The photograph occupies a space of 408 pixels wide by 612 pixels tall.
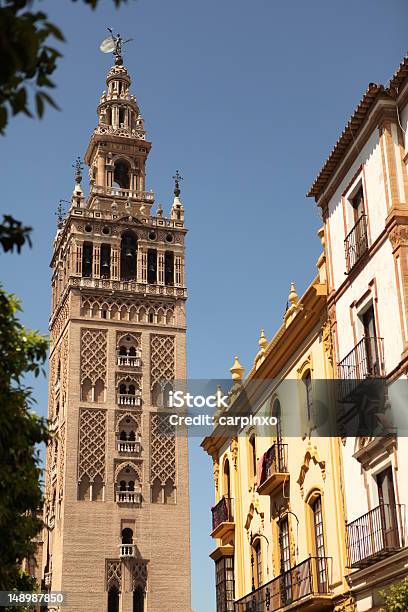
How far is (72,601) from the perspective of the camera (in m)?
51.2

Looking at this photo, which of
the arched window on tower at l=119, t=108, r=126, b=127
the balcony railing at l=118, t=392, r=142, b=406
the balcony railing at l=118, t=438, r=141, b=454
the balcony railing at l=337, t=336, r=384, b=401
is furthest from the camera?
the arched window on tower at l=119, t=108, r=126, b=127

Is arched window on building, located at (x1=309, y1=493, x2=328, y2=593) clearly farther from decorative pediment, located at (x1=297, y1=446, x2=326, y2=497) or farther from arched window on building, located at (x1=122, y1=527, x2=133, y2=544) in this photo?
arched window on building, located at (x1=122, y1=527, x2=133, y2=544)

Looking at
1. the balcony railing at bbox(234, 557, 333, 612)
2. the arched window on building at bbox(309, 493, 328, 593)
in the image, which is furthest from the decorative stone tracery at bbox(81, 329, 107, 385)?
the arched window on building at bbox(309, 493, 328, 593)

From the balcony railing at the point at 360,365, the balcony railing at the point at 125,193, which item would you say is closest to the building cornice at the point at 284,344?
the balcony railing at the point at 360,365

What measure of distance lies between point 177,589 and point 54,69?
49.5 metres

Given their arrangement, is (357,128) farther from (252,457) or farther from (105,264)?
(105,264)

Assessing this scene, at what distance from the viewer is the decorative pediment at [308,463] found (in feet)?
68.9

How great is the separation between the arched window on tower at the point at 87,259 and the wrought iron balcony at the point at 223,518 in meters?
30.4

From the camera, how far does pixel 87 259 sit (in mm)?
58812

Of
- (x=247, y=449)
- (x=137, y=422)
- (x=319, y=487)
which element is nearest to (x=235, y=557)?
(x=247, y=449)

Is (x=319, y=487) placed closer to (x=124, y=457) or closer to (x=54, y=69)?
(x=54, y=69)

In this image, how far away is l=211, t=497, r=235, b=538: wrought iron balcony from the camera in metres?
28.6

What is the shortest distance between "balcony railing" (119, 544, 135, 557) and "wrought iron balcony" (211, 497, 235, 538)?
23.1 meters

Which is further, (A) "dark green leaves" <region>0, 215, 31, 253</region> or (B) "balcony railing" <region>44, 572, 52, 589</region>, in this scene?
(B) "balcony railing" <region>44, 572, 52, 589</region>
